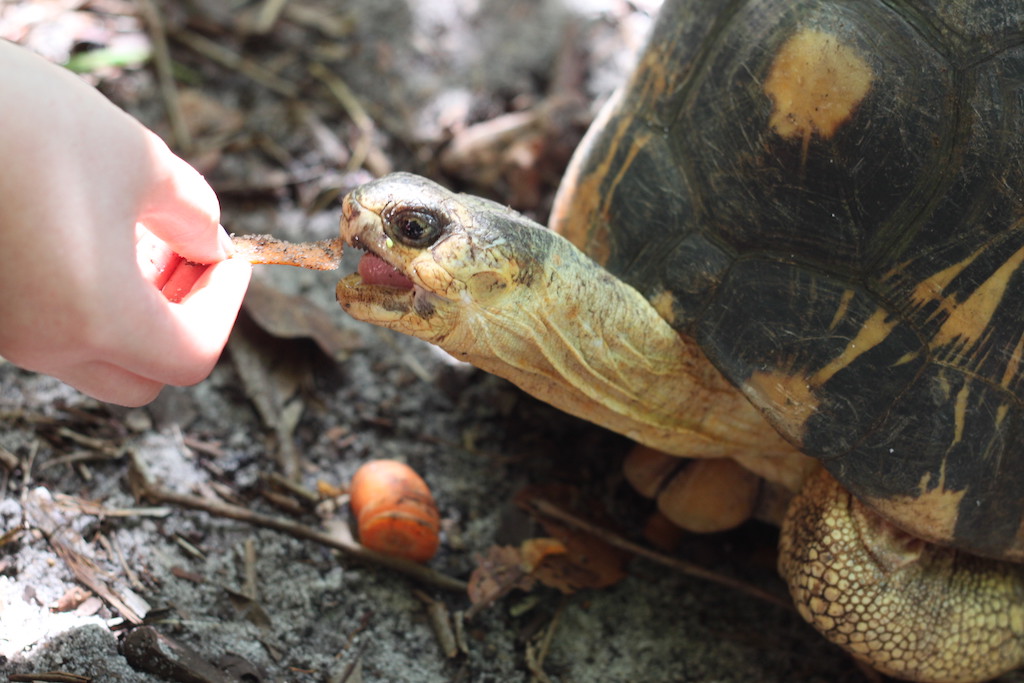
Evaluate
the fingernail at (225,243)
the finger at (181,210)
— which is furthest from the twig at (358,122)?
the finger at (181,210)

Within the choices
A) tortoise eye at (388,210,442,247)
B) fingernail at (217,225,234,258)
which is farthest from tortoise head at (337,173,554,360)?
fingernail at (217,225,234,258)

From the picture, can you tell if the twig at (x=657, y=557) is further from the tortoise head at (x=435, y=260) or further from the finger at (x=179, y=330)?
the finger at (x=179, y=330)

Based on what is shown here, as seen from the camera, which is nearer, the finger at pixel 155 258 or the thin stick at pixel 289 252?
the finger at pixel 155 258

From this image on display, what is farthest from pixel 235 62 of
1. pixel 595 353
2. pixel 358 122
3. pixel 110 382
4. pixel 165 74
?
pixel 110 382

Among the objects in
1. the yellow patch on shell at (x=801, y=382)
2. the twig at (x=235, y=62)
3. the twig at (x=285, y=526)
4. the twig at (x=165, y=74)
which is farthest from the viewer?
the twig at (x=235, y=62)

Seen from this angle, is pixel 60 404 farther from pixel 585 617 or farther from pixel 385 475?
pixel 585 617

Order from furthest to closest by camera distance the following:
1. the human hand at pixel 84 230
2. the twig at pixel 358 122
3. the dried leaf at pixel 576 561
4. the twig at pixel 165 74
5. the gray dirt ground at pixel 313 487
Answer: the twig at pixel 358 122 < the twig at pixel 165 74 < the dried leaf at pixel 576 561 < the gray dirt ground at pixel 313 487 < the human hand at pixel 84 230

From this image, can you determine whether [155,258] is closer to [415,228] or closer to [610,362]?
[415,228]

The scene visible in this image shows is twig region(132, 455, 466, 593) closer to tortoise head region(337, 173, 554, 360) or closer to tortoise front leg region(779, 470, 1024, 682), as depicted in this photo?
tortoise head region(337, 173, 554, 360)
